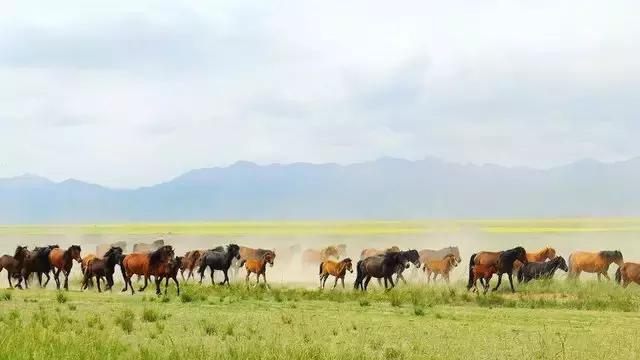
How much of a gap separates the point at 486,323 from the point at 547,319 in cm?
229

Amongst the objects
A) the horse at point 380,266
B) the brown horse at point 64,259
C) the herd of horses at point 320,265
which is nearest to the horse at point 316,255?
the herd of horses at point 320,265

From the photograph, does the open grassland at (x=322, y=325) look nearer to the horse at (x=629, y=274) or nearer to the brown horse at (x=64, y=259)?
the horse at (x=629, y=274)

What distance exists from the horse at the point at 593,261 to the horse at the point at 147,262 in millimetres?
18918

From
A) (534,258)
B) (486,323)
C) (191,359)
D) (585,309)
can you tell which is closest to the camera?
(191,359)

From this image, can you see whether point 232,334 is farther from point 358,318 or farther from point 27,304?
point 27,304

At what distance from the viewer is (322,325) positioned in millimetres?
23000

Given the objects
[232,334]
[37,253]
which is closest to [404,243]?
[37,253]

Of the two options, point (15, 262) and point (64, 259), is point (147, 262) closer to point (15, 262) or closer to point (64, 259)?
point (64, 259)

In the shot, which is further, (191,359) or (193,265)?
(193,265)

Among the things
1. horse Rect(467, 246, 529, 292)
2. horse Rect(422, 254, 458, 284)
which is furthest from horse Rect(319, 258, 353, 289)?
horse Rect(467, 246, 529, 292)

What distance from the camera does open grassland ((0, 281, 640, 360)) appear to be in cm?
1781

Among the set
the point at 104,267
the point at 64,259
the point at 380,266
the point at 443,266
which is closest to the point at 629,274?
the point at 443,266

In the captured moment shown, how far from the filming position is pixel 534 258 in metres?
44.9

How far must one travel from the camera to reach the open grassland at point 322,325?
17.8 metres
